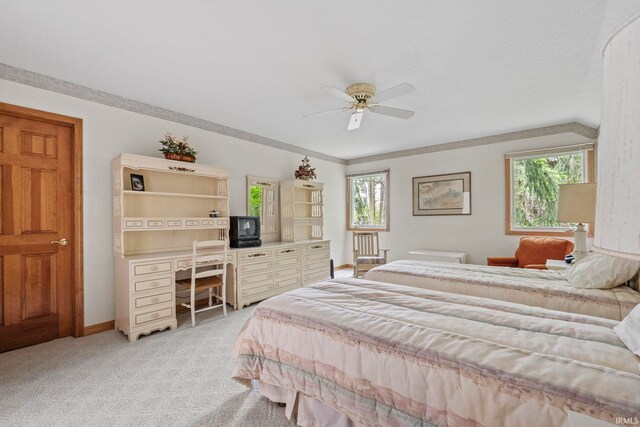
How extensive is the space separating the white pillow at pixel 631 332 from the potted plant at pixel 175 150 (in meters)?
3.87

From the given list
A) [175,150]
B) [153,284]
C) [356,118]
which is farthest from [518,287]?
[175,150]

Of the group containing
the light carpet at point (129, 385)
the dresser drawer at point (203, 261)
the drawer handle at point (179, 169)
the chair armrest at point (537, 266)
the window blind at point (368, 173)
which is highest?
the window blind at point (368, 173)

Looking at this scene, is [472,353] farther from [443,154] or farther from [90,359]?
[443,154]

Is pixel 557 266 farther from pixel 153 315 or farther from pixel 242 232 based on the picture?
pixel 153 315

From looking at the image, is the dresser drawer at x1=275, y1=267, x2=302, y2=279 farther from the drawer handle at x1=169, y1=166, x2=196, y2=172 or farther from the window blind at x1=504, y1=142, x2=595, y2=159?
the window blind at x1=504, y1=142, x2=595, y2=159

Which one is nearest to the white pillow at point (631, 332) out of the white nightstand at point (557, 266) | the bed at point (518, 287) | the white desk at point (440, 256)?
the bed at point (518, 287)

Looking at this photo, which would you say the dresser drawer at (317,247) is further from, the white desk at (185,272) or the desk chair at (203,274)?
the desk chair at (203,274)

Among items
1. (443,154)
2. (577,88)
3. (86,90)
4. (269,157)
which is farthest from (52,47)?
(443,154)

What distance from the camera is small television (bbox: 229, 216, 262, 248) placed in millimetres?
4057

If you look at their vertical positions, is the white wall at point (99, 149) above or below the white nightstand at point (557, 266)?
above

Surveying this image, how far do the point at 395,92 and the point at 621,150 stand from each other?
232cm

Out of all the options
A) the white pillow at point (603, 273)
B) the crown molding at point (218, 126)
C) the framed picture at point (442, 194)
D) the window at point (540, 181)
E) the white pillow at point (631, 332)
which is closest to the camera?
the white pillow at point (631, 332)

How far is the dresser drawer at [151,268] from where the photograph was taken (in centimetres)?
290

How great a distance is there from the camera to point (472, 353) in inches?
44.6
